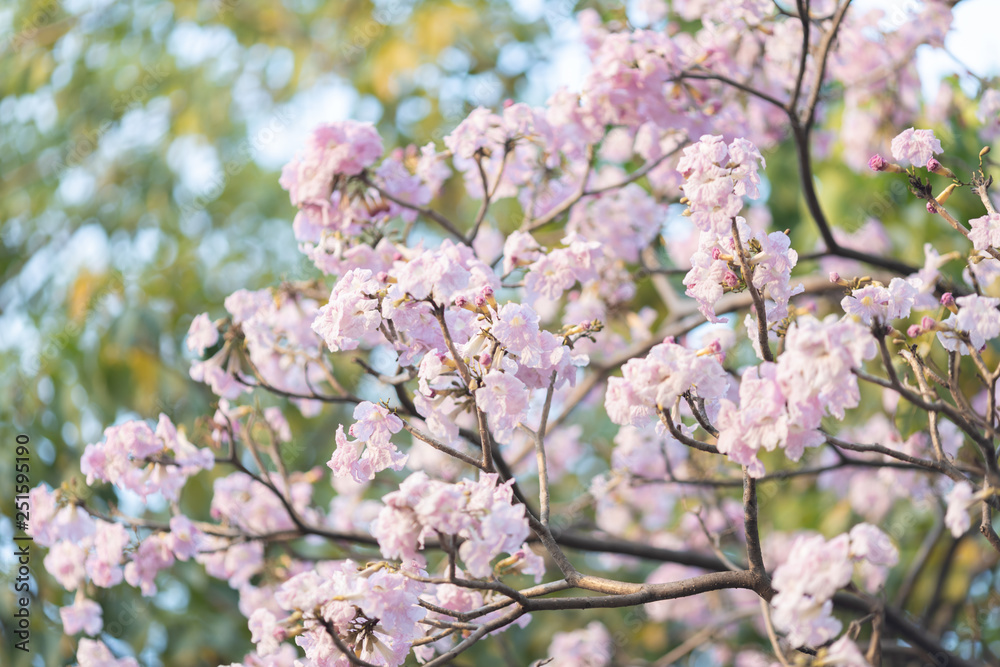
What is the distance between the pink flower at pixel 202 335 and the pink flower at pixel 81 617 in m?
0.75

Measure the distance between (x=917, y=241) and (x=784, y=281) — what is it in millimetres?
2192

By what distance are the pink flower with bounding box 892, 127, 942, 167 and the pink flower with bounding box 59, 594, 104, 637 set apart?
223cm

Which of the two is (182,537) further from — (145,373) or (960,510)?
(960,510)

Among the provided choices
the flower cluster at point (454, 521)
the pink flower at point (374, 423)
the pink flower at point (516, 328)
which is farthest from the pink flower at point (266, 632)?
the pink flower at point (516, 328)

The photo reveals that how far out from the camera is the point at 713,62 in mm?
2588

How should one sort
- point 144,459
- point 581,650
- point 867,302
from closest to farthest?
point 867,302, point 144,459, point 581,650

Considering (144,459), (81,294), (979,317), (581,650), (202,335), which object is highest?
(979,317)

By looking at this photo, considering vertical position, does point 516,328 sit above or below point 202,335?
above

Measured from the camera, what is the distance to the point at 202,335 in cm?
218

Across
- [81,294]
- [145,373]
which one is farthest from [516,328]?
[81,294]

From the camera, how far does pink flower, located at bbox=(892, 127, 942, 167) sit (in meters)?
1.51

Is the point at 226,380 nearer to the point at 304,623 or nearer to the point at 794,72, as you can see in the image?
the point at 304,623

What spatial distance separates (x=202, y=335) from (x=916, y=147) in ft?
5.61

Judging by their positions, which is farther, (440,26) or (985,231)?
(440,26)
